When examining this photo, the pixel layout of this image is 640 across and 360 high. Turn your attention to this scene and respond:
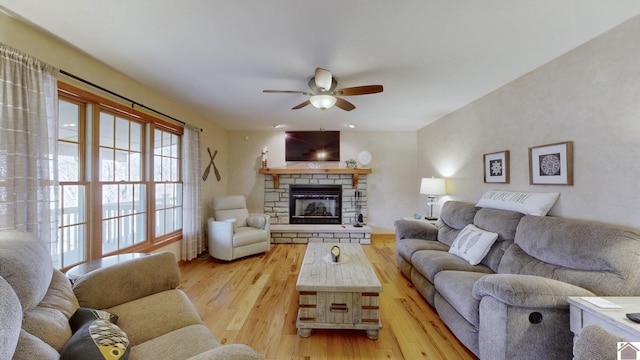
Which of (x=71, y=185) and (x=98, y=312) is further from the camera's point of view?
(x=71, y=185)

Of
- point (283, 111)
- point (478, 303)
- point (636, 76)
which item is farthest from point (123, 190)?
point (636, 76)

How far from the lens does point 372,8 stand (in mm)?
1540

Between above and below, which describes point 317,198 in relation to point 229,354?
above

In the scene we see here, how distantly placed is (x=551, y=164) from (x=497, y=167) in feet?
2.22

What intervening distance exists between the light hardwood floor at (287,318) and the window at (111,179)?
87cm

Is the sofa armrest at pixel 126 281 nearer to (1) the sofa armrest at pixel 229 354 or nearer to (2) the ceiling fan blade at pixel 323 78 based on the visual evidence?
(1) the sofa armrest at pixel 229 354

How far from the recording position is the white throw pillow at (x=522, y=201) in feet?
7.03

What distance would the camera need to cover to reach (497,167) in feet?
9.40

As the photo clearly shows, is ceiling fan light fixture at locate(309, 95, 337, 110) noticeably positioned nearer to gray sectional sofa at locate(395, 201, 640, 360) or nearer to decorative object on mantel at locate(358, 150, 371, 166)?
gray sectional sofa at locate(395, 201, 640, 360)

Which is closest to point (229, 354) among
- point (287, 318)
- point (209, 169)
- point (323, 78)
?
point (287, 318)

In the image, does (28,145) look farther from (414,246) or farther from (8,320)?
(414,246)

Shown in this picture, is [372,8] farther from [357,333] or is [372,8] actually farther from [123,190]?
[123,190]

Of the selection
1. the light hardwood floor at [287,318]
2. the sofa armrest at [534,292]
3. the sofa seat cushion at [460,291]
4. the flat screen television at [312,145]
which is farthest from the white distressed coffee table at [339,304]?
the flat screen television at [312,145]

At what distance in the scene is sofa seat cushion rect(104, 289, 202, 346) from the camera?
4.25 ft
